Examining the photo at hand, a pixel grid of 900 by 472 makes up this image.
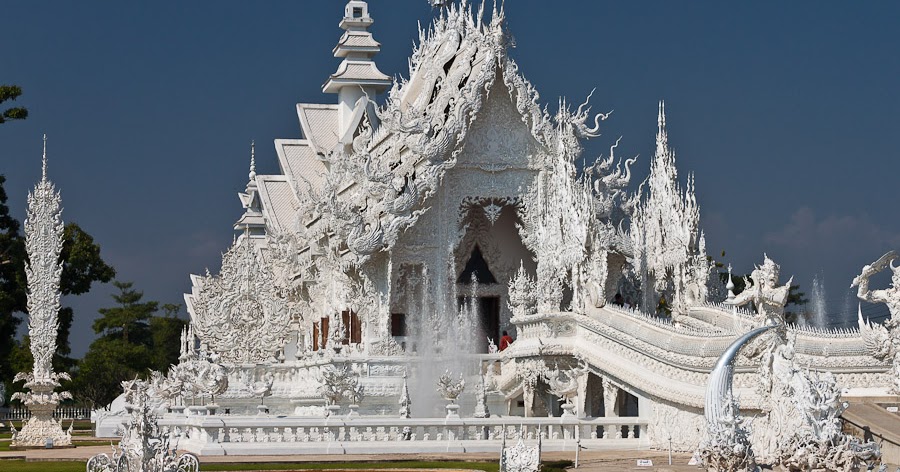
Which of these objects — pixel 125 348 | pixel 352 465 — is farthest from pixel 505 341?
pixel 125 348

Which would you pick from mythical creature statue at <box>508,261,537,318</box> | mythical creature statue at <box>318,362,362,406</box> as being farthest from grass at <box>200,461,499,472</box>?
mythical creature statue at <box>508,261,537,318</box>

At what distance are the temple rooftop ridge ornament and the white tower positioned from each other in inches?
616

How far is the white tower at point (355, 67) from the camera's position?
136 feet

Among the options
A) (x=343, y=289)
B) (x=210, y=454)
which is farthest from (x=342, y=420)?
(x=343, y=289)

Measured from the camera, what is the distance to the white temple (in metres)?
21.0

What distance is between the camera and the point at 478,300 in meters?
29.8

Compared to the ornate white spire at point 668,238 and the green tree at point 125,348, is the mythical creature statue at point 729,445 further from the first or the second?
the green tree at point 125,348

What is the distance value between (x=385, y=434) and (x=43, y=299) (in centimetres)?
761

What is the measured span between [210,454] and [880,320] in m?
8.81

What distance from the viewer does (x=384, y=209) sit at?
2675cm

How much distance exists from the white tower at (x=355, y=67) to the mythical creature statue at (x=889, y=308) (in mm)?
25050

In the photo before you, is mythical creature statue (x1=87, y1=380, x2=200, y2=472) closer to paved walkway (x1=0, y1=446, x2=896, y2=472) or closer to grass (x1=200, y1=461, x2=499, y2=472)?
grass (x1=200, y1=461, x2=499, y2=472)

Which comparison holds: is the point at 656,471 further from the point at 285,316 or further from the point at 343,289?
the point at 285,316

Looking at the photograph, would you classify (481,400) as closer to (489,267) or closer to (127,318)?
(489,267)
